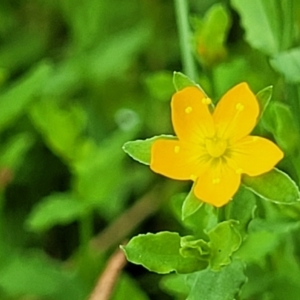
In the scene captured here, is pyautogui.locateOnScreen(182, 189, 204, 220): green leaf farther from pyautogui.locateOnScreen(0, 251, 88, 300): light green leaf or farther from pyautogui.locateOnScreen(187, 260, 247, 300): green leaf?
pyautogui.locateOnScreen(0, 251, 88, 300): light green leaf

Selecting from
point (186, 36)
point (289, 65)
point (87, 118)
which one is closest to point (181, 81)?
point (289, 65)

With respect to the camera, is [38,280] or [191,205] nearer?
[191,205]

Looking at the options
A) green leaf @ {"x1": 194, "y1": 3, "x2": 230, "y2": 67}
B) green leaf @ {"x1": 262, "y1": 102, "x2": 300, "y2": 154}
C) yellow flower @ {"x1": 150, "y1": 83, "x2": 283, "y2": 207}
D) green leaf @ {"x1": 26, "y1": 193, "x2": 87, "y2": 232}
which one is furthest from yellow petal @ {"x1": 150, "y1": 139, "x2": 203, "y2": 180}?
green leaf @ {"x1": 26, "y1": 193, "x2": 87, "y2": 232}

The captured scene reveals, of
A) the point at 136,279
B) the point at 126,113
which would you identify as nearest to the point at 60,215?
→ the point at 136,279

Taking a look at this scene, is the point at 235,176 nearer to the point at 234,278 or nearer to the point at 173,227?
the point at 234,278

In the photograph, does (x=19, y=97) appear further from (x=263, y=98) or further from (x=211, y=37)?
(x=263, y=98)

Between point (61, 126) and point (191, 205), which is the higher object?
point (191, 205)
